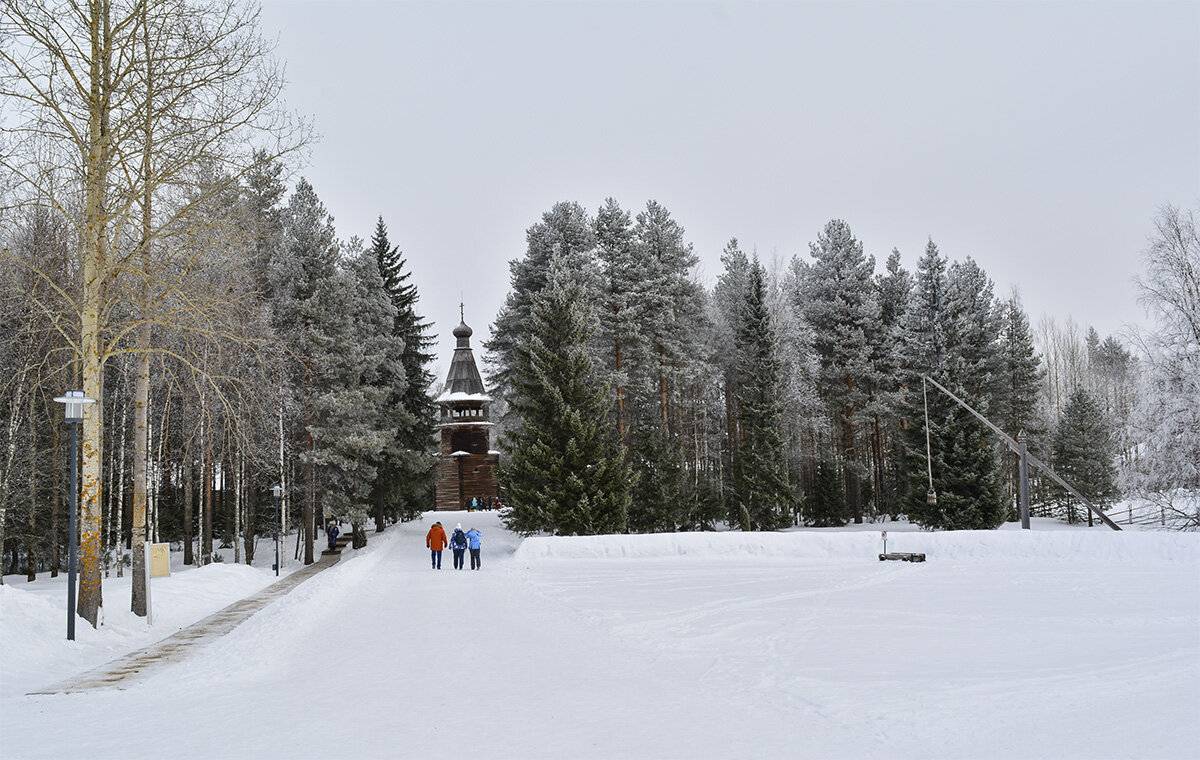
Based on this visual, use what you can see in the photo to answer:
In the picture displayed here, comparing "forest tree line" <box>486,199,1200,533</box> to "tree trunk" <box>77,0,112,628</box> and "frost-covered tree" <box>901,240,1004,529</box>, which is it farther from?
"tree trunk" <box>77,0,112,628</box>

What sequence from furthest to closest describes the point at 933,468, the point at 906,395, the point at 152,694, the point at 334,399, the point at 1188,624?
the point at 906,395 < the point at 933,468 < the point at 334,399 < the point at 1188,624 < the point at 152,694

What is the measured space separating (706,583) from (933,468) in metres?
19.6

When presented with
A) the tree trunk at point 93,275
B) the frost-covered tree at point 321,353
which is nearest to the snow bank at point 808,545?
the frost-covered tree at point 321,353

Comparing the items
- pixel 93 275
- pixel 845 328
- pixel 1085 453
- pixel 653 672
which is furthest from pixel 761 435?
pixel 93 275

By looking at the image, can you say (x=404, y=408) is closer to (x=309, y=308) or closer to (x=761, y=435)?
(x=309, y=308)

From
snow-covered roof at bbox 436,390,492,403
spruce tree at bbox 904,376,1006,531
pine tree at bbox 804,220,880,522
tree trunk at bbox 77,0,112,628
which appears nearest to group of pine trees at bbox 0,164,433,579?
tree trunk at bbox 77,0,112,628

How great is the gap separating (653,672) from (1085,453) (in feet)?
125

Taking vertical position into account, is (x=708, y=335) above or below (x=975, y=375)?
above

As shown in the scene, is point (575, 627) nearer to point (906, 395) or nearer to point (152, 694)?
point (152, 694)

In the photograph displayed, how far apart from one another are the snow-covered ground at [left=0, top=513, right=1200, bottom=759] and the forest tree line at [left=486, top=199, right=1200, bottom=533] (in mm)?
10750

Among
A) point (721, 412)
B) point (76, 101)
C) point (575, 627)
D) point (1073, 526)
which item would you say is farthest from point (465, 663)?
point (721, 412)

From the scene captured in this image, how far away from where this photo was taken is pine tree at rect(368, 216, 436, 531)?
118ft

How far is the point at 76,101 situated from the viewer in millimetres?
12016

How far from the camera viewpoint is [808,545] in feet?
83.8
